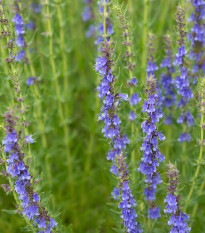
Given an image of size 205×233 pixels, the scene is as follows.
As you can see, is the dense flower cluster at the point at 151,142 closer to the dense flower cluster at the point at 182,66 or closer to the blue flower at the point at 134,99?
the blue flower at the point at 134,99

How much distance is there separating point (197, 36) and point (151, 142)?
5.08 ft

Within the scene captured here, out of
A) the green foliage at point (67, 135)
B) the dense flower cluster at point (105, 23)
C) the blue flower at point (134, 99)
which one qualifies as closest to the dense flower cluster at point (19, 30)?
Result: the green foliage at point (67, 135)

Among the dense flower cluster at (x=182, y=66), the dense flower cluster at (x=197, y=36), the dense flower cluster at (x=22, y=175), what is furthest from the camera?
the dense flower cluster at (x=197, y=36)

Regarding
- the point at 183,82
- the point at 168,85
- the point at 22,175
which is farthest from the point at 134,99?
the point at 22,175

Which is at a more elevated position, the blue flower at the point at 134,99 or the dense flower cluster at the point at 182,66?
the dense flower cluster at the point at 182,66

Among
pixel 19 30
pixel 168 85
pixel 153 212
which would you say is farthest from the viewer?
pixel 168 85

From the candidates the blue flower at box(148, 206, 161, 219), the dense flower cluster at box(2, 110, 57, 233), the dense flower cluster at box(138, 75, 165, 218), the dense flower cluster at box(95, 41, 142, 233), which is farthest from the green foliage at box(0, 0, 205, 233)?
the dense flower cluster at box(2, 110, 57, 233)

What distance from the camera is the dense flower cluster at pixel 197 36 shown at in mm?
3844

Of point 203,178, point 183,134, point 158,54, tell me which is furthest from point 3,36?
point 203,178

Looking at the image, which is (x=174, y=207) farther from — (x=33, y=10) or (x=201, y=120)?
(x=33, y=10)

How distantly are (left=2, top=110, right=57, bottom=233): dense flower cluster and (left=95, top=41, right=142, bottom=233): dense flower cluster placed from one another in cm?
65

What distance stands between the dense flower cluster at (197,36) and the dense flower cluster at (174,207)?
5.27 feet

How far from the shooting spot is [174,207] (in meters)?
2.99

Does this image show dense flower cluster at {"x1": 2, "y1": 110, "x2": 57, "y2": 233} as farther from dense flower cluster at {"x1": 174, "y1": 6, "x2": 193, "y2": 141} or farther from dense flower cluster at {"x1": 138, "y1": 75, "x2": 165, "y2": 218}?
dense flower cluster at {"x1": 174, "y1": 6, "x2": 193, "y2": 141}
